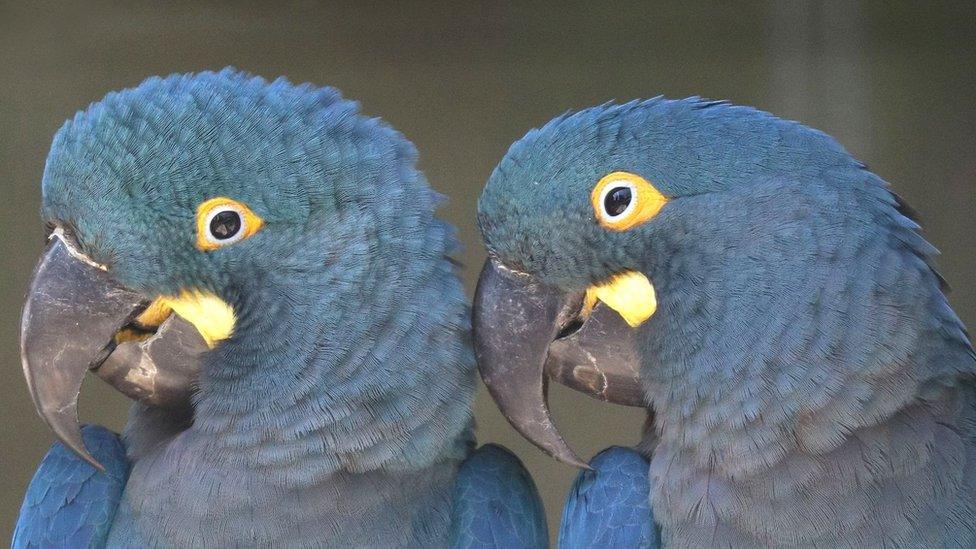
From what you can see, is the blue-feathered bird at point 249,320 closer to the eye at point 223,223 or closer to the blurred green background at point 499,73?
the eye at point 223,223

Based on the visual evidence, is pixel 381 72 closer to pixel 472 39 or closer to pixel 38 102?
pixel 472 39

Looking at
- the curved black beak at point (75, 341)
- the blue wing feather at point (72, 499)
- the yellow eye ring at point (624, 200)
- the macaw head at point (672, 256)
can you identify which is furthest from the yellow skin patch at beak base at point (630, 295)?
the blue wing feather at point (72, 499)

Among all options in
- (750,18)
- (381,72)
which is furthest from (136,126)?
(750,18)

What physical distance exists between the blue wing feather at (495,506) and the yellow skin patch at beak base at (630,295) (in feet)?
1.35

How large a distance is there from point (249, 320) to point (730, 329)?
89 centimetres

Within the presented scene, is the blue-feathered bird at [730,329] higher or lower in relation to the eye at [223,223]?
lower

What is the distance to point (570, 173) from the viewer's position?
2.12 metres

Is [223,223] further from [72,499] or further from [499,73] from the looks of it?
[499,73]

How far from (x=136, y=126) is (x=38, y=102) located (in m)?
3.07

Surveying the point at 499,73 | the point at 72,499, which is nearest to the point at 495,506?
the point at 72,499

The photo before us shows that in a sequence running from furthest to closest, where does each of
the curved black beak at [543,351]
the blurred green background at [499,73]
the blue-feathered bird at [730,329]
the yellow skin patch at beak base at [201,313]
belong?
the blurred green background at [499,73] → the curved black beak at [543,351] → the yellow skin patch at beak base at [201,313] → the blue-feathered bird at [730,329]

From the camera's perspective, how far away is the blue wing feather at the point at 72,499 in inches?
83.7

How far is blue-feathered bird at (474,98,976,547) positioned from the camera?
1938 mm

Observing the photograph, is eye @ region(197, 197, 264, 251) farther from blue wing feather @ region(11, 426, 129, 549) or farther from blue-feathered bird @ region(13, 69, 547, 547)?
blue wing feather @ region(11, 426, 129, 549)
